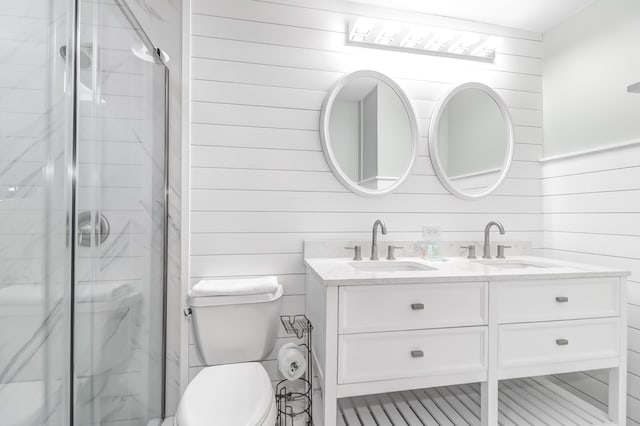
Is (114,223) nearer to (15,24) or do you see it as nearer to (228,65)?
(15,24)

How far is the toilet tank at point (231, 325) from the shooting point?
1.41 m

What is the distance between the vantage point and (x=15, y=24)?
66cm

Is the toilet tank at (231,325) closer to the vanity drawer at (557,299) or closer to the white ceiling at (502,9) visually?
the vanity drawer at (557,299)

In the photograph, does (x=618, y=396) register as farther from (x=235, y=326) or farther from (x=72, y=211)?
(x=72, y=211)

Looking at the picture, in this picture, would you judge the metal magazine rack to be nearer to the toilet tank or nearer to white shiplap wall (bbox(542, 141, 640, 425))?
the toilet tank

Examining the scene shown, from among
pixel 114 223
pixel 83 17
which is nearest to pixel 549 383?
pixel 114 223

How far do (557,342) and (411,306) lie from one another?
2.34 ft

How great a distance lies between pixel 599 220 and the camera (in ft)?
5.57

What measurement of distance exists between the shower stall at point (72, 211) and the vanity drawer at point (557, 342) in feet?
4.93

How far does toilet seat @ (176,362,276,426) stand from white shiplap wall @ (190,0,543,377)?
49cm

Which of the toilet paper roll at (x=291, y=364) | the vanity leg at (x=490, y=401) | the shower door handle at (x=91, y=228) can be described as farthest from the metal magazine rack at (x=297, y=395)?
the shower door handle at (x=91, y=228)

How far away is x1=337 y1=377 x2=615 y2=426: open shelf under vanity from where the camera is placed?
57.9 inches

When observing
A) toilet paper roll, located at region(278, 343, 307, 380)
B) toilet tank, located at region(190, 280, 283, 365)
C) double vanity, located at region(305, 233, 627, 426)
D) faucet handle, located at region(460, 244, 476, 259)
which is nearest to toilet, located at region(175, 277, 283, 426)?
toilet tank, located at region(190, 280, 283, 365)

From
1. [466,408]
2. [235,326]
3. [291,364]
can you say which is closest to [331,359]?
[291,364]
